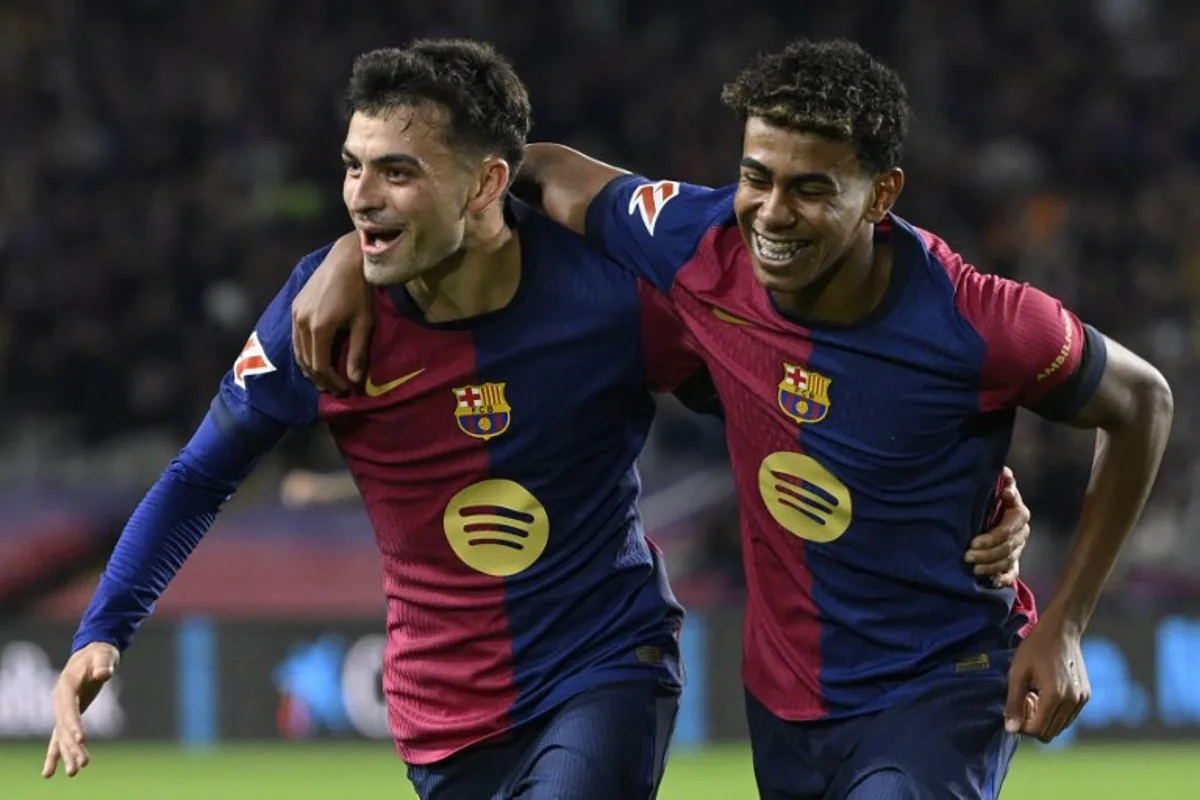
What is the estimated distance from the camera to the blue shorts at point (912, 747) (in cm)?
428

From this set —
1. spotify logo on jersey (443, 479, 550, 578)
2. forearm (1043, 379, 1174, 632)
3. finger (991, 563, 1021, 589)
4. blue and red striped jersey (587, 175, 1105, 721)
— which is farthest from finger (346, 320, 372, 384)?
forearm (1043, 379, 1174, 632)

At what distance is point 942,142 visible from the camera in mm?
15492

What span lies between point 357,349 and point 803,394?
91 centimetres

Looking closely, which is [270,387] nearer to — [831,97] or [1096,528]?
[831,97]

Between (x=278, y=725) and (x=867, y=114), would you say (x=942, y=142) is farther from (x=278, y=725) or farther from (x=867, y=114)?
(x=867, y=114)

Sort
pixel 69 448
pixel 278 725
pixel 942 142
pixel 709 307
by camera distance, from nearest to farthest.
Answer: pixel 709 307 → pixel 278 725 → pixel 69 448 → pixel 942 142

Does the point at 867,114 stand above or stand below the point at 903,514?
above

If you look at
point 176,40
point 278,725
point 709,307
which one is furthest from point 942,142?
point 709,307

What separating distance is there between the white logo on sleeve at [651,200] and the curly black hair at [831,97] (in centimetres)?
38

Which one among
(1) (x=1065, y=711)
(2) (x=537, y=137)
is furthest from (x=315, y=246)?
(1) (x=1065, y=711)

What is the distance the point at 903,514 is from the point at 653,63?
481 inches

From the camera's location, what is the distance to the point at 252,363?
15.3ft

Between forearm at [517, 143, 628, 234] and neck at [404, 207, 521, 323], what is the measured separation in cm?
19

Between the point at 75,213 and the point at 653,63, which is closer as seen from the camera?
the point at 75,213
